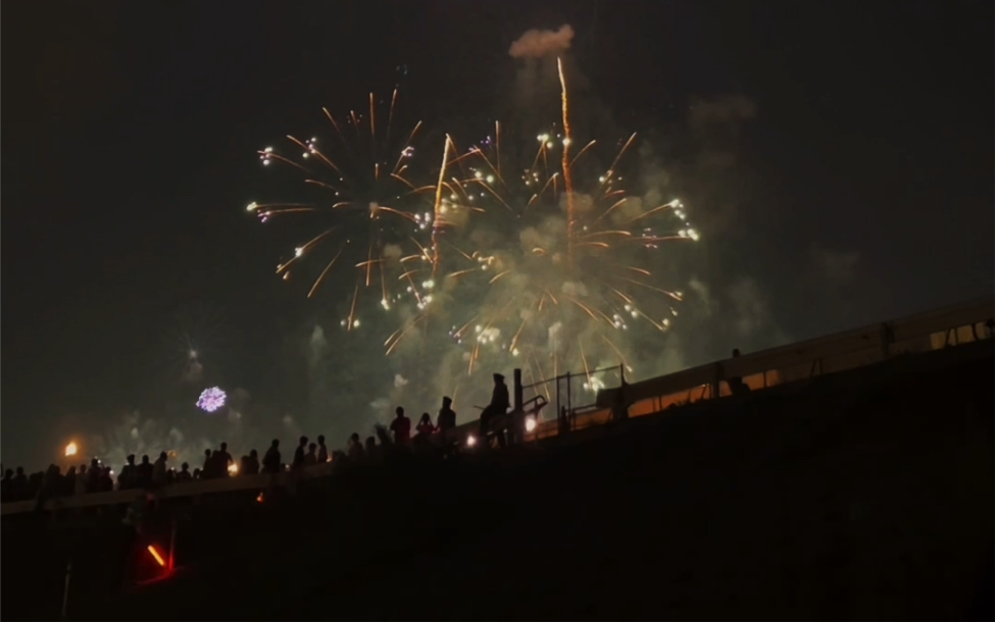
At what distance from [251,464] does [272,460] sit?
185 centimetres

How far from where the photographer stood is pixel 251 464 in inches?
991

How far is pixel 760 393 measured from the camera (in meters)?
17.3

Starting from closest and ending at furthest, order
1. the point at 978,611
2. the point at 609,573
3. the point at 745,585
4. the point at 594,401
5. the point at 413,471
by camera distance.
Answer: the point at 978,611 < the point at 745,585 < the point at 609,573 < the point at 413,471 < the point at 594,401

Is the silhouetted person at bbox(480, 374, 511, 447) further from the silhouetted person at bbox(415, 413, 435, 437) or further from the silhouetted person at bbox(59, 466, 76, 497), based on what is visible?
the silhouetted person at bbox(59, 466, 76, 497)

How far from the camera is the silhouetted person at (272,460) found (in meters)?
23.5

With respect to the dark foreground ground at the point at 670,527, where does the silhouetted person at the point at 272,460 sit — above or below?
above

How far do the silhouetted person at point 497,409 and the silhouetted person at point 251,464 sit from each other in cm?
702

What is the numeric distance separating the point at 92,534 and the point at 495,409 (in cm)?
1051

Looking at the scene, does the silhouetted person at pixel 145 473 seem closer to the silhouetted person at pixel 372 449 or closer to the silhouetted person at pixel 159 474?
the silhouetted person at pixel 159 474

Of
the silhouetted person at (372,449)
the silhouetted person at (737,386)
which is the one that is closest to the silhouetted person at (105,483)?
the silhouetted person at (372,449)

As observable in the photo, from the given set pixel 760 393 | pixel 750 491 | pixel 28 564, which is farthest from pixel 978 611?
pixel 28 564

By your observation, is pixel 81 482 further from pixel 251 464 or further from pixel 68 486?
pixel 251 464

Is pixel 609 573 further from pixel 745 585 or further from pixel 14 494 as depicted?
pixel 14 494

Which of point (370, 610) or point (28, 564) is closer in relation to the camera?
point (370, 610)
